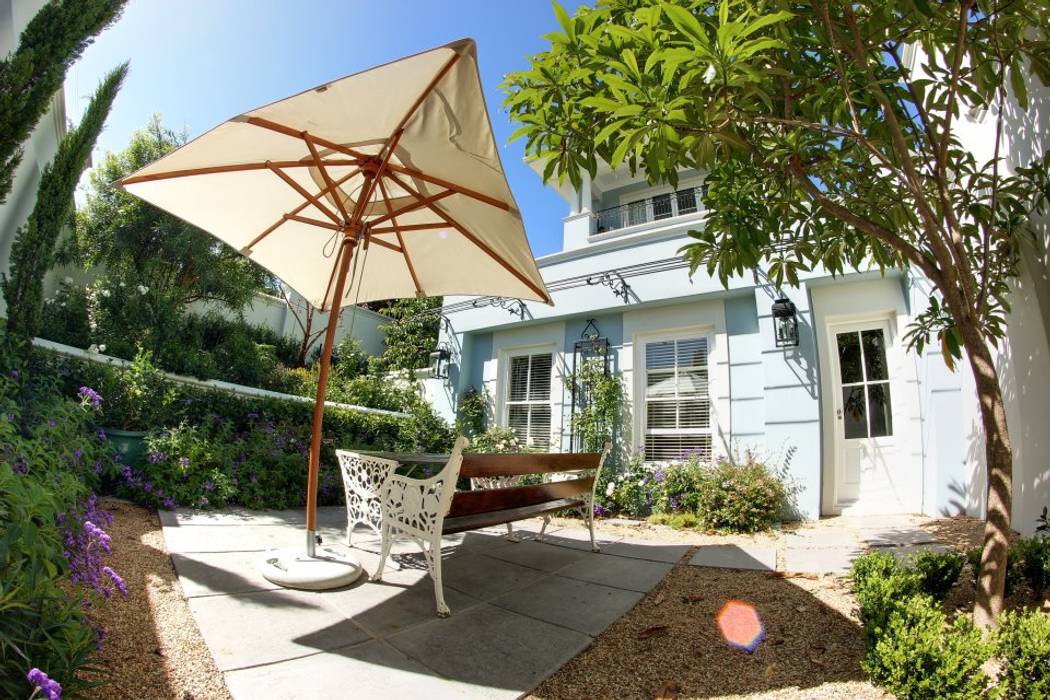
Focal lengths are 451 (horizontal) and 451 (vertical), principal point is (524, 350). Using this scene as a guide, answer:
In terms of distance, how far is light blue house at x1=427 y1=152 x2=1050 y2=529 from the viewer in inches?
185

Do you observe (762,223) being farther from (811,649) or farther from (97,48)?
(97,48)

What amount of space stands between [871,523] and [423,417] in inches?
240

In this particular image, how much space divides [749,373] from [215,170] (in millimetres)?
5834

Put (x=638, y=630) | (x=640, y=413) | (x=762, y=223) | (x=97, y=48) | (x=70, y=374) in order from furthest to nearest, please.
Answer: (x=640, y=413), (x=70, y=374), (x=97, y=48), (x=762, y=223), (x=638, y=630)

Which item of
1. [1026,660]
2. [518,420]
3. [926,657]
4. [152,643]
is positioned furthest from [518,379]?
[1026,660]

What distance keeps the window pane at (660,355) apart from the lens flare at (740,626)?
4.21 m

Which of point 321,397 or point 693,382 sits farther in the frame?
point 693,382

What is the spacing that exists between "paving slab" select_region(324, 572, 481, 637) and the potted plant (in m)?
2.88

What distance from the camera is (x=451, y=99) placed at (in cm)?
242

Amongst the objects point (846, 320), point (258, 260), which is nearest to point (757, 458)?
point (846, 320)

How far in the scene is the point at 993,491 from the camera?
1847 millimetres

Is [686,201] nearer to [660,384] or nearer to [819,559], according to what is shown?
[660,384]

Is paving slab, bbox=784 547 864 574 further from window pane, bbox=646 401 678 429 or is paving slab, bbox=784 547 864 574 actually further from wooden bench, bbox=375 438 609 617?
window pane, bbox=646 401 678 429

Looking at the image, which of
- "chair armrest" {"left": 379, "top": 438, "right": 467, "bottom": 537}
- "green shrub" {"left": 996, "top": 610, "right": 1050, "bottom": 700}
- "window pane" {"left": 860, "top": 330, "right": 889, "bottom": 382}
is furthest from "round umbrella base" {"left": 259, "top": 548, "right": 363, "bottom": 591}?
"window pane" {"left": 860, "top": 330, "right": 889, "bottom": 382}
